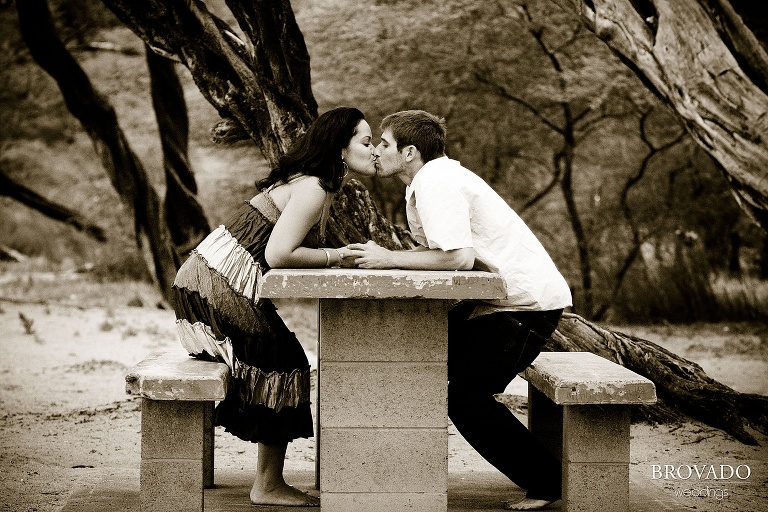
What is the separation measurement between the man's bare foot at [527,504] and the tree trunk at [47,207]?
10640 millimetres

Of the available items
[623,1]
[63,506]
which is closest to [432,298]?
[63,506]

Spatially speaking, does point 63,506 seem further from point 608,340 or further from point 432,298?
point 608,340

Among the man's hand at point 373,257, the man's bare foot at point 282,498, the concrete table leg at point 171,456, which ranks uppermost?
the man's hand at point 373,257

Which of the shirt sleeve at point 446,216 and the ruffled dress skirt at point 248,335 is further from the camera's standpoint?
the ruffled dress skirt at point 248,335

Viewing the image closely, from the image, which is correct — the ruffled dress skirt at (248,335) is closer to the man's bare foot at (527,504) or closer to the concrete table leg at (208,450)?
the concrete table leg at (208,450)

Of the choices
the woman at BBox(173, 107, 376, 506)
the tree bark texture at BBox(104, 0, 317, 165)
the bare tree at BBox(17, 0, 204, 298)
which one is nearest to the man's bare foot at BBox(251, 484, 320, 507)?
the woman at BBox(173, 107, 376, 506)

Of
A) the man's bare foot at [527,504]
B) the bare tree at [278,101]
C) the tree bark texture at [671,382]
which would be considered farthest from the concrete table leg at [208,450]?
the tree bark texture at [671,382]

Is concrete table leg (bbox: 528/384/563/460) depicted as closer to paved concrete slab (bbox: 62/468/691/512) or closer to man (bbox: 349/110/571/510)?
paved concrete slab (bbox: 62/468/691/512)

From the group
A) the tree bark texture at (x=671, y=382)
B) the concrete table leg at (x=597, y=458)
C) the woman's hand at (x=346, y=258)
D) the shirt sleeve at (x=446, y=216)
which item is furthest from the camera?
the tree bark texture at (x=671, y=382)

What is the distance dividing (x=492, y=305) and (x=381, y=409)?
63 centimetres

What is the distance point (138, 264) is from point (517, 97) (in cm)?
532

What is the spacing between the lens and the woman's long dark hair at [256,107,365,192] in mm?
3965

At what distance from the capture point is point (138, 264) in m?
13.1

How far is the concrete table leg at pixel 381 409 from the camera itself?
3.72m
